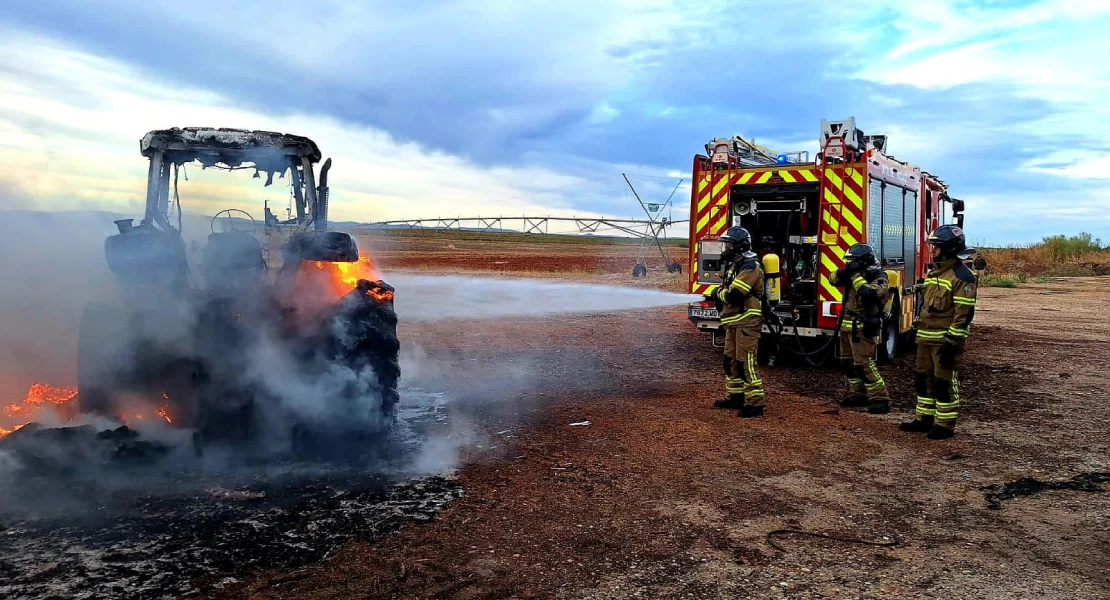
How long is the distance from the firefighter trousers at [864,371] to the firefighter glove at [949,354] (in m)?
1.09

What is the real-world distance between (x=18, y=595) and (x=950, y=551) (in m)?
4.63

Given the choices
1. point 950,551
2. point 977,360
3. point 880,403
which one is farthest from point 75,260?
point 977,360

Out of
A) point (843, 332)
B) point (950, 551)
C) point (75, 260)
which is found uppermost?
point (75, 260)

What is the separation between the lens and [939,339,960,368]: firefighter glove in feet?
20.8

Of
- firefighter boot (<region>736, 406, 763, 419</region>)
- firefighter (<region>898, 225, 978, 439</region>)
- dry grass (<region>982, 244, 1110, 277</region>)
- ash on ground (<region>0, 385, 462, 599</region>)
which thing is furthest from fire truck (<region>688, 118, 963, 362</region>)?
dry grass (<region>982, 244, 1110, 277</region>)

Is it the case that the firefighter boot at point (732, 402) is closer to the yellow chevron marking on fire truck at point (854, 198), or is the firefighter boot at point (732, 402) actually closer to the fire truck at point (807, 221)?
the fire truck at point (807, 221)

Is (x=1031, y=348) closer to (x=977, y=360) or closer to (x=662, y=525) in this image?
(x=977, y=360)

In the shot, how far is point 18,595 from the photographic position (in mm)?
3211

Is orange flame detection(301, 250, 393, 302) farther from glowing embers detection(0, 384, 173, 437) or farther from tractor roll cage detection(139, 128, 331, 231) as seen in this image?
glowing embers detection(0, 384, 173, 437)

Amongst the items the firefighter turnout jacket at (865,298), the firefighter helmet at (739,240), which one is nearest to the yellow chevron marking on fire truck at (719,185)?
the firefighter turnout jacket at (865,298)

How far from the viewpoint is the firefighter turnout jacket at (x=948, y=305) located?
630cm

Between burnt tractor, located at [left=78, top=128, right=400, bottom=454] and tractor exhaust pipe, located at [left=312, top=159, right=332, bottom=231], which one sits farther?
tractor exhaust pipe, located at [left=312, top=159, right=332, bottom=231]

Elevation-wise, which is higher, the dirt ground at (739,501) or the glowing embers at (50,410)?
the glowing embers at (50,410)

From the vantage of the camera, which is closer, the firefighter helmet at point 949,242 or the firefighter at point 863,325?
the firefighter helmet at point 949,242
